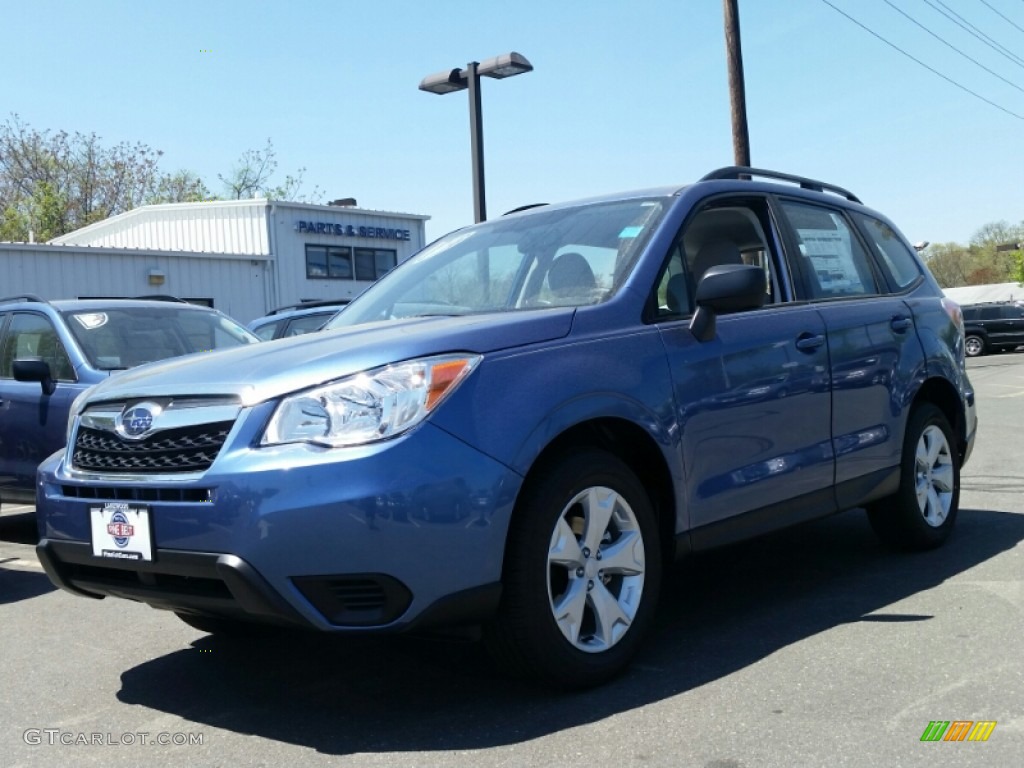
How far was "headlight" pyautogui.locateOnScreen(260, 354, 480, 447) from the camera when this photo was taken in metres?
3.29

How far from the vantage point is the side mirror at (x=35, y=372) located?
711cm

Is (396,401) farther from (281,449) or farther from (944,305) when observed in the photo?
(944,305)

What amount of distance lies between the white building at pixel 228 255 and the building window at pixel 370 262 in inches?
1.1

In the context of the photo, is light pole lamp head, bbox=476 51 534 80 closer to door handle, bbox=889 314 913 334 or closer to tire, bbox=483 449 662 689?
door handle, bbox=889 314 913 334

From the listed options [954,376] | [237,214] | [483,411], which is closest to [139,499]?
[483,411]

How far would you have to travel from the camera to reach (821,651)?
4.05 metres

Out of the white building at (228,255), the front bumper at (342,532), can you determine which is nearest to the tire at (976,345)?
the white building at (228,255)

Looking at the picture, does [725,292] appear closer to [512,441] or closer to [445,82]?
[512,441]

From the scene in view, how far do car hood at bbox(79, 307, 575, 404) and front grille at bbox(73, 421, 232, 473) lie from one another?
126 mm

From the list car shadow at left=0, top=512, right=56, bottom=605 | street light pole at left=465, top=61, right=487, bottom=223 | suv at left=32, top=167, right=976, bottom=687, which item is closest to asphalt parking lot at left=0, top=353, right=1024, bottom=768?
suv at left=32, top=167, right=976, bottom=687

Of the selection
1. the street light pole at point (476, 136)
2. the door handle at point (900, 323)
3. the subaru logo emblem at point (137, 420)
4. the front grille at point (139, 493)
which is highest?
the street light pole at point (476, 136)

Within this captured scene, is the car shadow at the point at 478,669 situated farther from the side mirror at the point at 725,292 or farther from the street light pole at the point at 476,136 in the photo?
the street light pole at the point at 476,136

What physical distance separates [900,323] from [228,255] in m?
23.1

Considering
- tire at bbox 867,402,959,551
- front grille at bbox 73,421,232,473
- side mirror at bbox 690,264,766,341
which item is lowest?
tire at bbox 867,402,959,551
